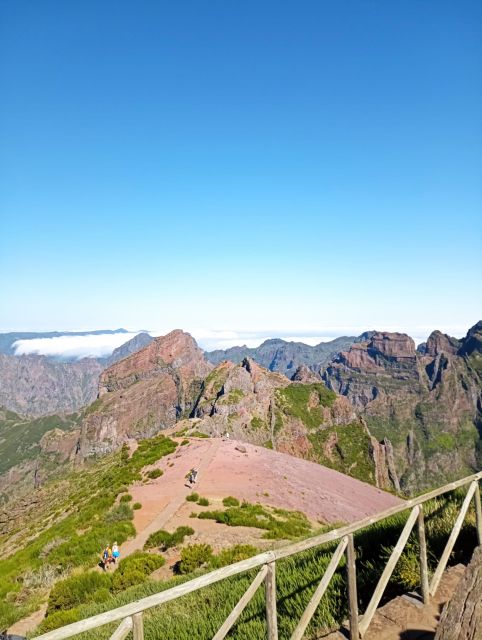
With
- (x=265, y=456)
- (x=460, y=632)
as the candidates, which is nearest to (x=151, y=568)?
(x=460, y=632)

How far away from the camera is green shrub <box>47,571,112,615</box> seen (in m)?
16.0

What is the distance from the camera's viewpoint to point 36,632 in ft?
43.5

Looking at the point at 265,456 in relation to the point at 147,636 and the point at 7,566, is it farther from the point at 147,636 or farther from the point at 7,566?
the point at 147,636

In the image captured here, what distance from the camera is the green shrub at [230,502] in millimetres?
29844

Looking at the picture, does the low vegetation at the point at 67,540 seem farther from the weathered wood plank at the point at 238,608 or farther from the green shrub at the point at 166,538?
the weathered wood plank at the point at 238,608

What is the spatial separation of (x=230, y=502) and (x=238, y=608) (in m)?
27.3

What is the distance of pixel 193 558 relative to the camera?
60.6ft

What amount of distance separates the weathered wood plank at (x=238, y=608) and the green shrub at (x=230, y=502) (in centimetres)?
2673

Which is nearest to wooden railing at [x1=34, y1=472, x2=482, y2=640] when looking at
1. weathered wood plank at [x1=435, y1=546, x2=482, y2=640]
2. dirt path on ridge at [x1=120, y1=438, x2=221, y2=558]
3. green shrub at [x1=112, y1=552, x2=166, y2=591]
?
weathered wood plank at [x1=435, y1=546, x2=482, y2=640]

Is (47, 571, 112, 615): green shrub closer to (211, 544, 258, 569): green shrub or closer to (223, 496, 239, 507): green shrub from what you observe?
(211, 544, 258, 569): green shrub

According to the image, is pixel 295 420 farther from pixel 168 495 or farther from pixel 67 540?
pixel 67 540

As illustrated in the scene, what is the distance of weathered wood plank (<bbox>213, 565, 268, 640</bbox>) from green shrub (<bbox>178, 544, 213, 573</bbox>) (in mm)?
14979

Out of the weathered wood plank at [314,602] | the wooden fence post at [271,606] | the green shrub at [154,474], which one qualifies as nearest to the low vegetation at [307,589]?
the weathered wood plank at [314,602]

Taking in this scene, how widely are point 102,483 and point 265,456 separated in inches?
720
